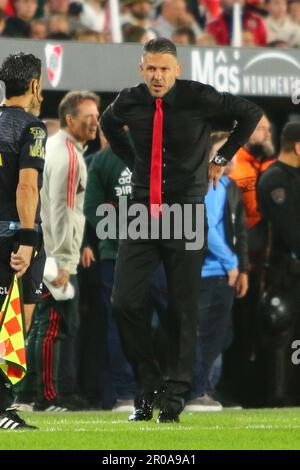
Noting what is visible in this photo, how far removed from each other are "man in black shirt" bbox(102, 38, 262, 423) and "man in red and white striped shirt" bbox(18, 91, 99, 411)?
1.78m

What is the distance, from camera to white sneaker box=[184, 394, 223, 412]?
9648mm

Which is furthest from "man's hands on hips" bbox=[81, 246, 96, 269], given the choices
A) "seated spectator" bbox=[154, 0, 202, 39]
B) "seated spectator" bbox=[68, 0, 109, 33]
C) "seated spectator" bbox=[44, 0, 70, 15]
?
"seated spectator" bbox=[154, 0, 202, 39]

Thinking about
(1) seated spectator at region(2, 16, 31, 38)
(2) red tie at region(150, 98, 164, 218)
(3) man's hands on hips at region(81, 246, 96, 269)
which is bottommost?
(3) man's hands on hips at region(81, 246, 96, 269)

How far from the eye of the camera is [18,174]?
7.00 meters

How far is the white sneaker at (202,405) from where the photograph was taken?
9648 millimetres

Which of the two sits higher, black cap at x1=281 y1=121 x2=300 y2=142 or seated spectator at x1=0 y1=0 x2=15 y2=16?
seated spectator at x1=0 y1=0 x2=15 y2=16

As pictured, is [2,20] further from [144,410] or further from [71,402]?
[144,410]

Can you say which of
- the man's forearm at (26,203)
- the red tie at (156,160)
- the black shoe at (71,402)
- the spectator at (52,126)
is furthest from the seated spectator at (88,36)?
Answer: the man's forearm at (26,203)

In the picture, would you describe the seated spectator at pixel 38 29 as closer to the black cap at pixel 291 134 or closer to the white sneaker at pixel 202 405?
the black cap at pixel 291 134

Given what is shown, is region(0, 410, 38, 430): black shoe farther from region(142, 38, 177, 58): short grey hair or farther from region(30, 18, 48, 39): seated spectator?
region(30, 18, 48, 39): seated spectator

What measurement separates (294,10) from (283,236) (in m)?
5.42

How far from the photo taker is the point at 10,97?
709 centimetres

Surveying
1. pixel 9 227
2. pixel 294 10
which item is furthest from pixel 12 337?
pixel 294 10

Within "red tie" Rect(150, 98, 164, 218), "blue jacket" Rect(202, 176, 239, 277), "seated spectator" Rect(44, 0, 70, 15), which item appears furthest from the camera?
"seated spectator" Rect(44, 0, 70, 15)
